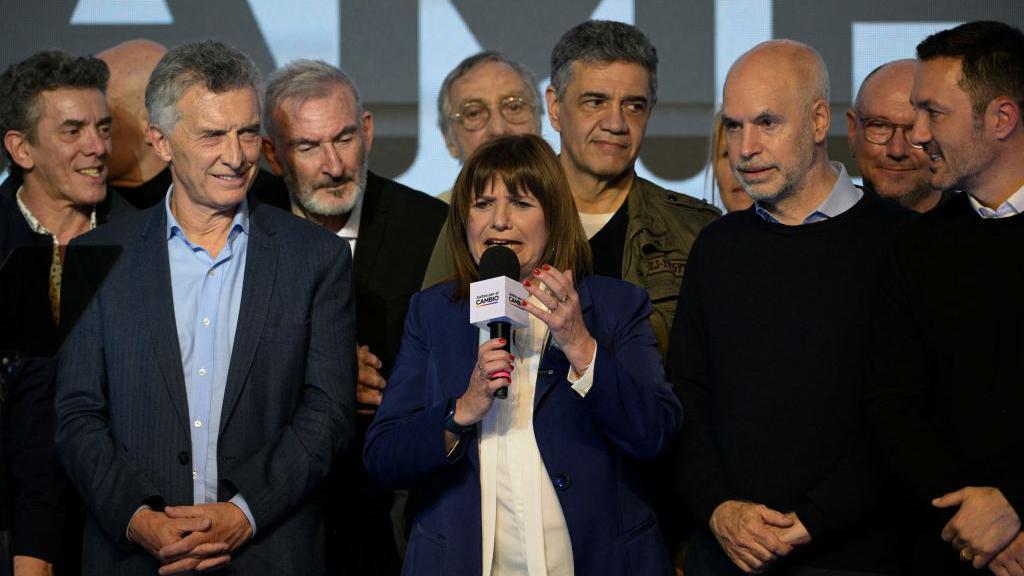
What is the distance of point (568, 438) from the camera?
3.05m

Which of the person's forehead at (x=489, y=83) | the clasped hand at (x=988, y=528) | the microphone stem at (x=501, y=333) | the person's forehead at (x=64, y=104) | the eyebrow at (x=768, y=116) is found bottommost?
the clasped hand at (x=988, y=528)

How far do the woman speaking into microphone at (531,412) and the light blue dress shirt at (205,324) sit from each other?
0.44 m

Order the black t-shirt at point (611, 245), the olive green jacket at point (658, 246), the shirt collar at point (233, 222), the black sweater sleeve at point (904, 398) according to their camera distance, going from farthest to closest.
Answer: the black t-shirt at point (611, 245) < the olive green jacket at point (658, 246) < the shirt collar at point (233, 222) < the black sweater sleeve at point (904, 398)

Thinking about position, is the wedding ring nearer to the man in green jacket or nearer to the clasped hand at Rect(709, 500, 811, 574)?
the clasped hand at Rect(709, 500, 811, 574)

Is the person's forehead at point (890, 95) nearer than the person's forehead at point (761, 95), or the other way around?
the person's forehead at point (761, 95)

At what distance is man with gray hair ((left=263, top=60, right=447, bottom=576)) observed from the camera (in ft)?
12.7

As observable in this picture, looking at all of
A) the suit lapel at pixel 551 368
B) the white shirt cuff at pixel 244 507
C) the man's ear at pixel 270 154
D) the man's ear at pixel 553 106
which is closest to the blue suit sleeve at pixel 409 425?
the suit lapel at pixel 551 368

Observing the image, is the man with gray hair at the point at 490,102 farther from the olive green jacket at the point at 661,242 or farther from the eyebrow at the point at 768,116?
the eyebrow at the point at 768,116

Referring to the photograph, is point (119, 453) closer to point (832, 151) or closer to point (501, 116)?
point (501, 116)

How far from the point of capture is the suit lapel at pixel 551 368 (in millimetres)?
3064

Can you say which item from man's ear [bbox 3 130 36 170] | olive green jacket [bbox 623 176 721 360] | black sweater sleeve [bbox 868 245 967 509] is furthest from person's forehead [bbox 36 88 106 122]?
black sweater sleeve [bbox 868 245 967 509]

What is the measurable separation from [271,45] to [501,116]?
140 centimetres

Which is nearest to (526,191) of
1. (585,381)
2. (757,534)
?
(585,381)

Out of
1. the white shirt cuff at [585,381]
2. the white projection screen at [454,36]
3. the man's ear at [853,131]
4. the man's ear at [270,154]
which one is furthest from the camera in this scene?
the white projection screen at [454,36]
